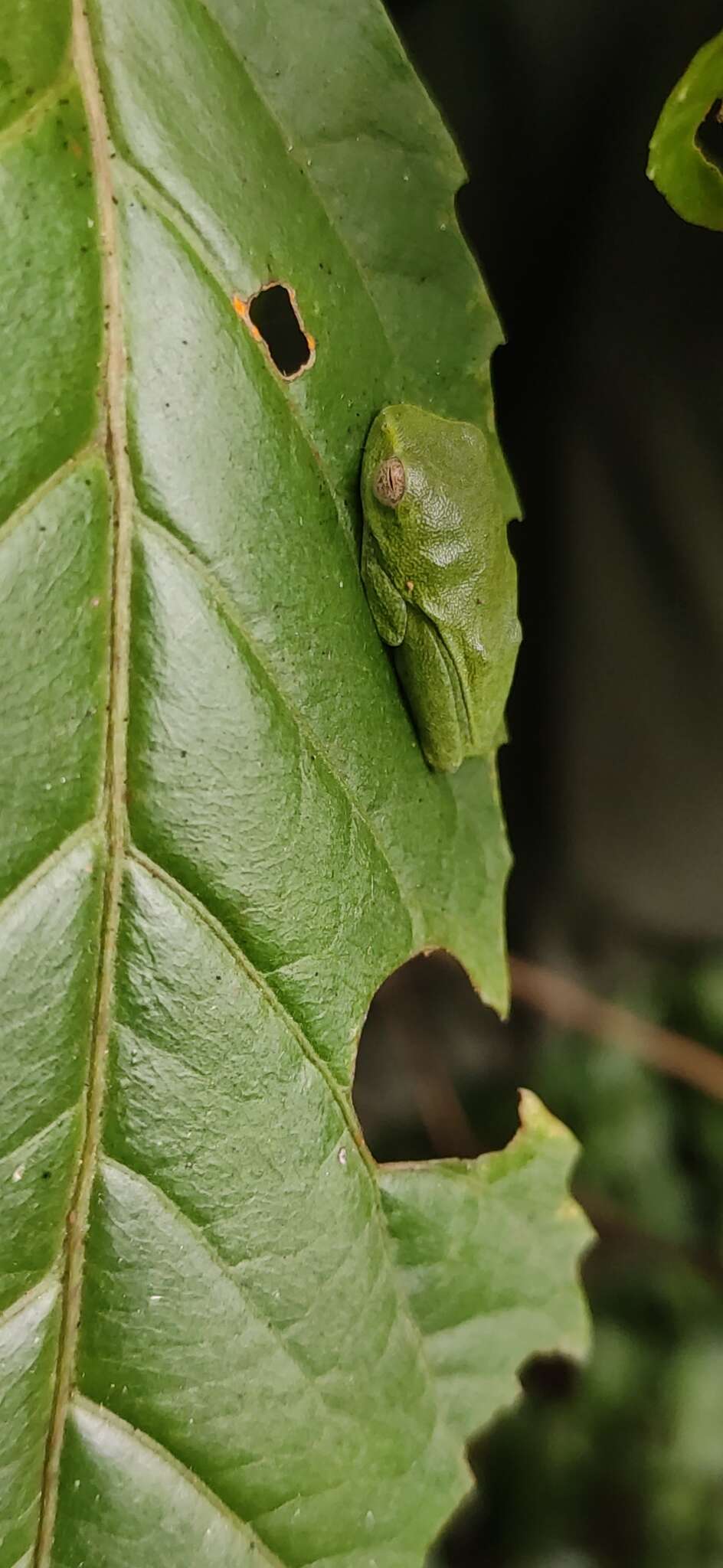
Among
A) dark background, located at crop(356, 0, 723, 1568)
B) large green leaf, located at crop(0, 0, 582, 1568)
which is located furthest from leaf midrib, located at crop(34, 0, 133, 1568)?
dark background, located at crop(356, 0, 723, 1568)

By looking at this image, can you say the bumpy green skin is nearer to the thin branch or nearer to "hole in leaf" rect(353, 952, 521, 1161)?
"hole in leaf" rect(353, 952, 521, 1161)

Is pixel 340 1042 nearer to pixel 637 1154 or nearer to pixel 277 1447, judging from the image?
pixel 277 1447

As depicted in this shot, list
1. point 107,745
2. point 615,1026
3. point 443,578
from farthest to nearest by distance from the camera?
1. point 615,1026
2. point 443,578
3. point 107,745

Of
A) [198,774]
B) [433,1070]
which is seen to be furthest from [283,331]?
[433,1070]

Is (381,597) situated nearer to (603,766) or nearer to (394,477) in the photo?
(394,477)

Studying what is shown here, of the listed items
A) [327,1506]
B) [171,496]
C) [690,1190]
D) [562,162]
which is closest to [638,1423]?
[690,1190]
